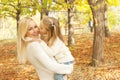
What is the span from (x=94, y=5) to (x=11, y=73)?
13.8 ft

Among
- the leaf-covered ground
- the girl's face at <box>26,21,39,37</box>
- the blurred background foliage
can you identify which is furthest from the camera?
the blurred background foliage

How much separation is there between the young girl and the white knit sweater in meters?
0.08

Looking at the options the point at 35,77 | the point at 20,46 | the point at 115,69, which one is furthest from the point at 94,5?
the point at 20,46

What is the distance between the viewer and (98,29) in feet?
37.0

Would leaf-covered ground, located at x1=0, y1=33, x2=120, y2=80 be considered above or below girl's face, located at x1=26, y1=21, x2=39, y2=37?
below

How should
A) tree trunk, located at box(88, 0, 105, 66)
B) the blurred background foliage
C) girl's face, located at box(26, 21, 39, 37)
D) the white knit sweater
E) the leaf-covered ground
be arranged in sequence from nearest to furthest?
the white knit sweater < girl's face, located at box(26, 21, 39, 37) < the leaf-covered ground < tree trunk, located at box(88, 0, 105, 66) < the blurred background foliage

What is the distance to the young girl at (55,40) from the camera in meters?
3.60

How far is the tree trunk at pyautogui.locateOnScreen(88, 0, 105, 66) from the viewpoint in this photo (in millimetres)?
10859

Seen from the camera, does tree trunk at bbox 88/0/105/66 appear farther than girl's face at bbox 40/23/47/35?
Yes

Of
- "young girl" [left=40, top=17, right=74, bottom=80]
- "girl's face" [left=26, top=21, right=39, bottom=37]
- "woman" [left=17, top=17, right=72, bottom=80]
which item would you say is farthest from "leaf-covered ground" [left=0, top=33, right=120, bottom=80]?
"girl's face" [left=26, top=21, right=39, bottom=37]

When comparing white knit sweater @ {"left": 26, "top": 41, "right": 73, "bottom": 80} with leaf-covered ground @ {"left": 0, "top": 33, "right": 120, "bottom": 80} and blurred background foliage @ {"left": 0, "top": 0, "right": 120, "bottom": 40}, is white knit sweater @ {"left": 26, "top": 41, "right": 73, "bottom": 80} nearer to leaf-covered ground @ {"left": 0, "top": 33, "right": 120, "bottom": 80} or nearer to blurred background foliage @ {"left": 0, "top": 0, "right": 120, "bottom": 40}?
leaf-covered ground @ {"left": 0, "top": 33, "right": 120, "bottom": 80}

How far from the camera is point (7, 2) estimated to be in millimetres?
15094

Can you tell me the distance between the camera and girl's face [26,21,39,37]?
3531mm

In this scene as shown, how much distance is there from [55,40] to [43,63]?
355 mm
